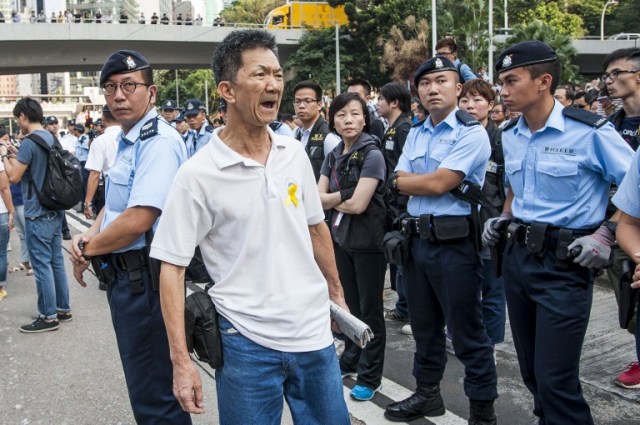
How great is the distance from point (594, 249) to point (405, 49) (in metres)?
38.9

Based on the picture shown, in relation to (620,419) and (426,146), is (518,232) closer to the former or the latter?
(426,146)

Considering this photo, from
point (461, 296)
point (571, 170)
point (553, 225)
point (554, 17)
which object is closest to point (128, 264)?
point (461, 296)

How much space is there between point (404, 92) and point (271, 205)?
362cm

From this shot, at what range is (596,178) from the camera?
3244 mm

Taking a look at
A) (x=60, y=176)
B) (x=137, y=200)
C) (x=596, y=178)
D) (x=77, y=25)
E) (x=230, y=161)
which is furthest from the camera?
(x=77, y=25)

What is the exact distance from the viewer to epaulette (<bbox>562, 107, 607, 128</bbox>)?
3.23m

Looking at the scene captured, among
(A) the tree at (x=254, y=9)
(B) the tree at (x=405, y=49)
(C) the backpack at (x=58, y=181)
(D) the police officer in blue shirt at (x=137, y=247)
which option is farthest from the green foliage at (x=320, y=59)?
(D) the police officer in blue shirt at (x=137, y=247)

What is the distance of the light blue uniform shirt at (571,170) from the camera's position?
3172mm

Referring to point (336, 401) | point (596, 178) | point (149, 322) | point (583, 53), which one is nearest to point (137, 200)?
point (149, 322)

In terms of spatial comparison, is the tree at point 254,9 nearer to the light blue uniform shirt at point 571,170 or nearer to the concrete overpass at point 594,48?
the concrete overpass at point 594,48

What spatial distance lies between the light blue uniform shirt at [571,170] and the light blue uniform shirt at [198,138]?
7172mm

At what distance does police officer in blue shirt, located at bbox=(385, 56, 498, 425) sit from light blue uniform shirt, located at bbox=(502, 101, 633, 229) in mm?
499

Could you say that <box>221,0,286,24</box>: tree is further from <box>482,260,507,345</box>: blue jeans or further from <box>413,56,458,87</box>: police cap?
<box>413,56,458,87</box>: police cap

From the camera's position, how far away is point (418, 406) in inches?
158
